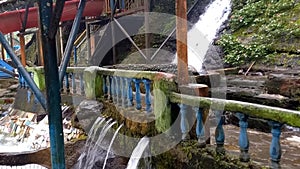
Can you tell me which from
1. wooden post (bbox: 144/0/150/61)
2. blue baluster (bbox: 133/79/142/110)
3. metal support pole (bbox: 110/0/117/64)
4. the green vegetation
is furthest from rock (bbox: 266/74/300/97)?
metal support pole (bbox: 110/0/117/64)

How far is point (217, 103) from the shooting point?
3.27 metres

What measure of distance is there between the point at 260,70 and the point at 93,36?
281 inches

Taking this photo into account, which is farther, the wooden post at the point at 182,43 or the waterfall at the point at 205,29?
the waterfall at the point at 205,29

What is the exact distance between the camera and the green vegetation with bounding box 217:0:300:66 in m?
9.55

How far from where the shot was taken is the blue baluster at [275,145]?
9.07 feet

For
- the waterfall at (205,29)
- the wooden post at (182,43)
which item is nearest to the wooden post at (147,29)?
the waterfall at (205,29)

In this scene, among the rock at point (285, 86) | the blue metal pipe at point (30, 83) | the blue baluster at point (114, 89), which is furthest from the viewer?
the rock at point (285, 86)

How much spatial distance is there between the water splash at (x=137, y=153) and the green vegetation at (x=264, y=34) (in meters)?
6.07

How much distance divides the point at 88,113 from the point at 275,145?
3.64 m

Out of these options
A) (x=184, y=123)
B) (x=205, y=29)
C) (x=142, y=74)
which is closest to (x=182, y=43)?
(x=142, y=74)

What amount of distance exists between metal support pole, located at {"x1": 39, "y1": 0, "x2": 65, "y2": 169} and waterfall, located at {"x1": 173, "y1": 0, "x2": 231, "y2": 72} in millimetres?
9016

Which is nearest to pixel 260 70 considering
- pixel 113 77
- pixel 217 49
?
pixel 217 49

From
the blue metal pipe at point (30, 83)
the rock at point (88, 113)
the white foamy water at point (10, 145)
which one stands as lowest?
the white foamy water at point (10, 145)

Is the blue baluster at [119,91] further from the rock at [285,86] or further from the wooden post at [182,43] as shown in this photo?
the rock at [285,86]
